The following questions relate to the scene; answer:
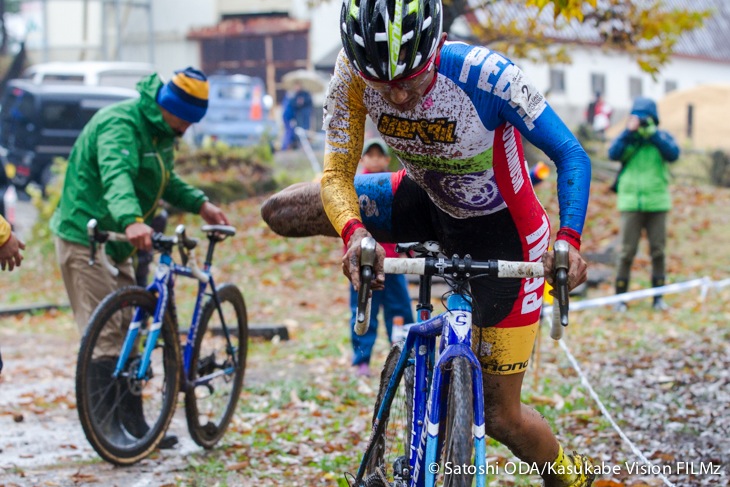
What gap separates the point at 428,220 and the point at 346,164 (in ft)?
1.97

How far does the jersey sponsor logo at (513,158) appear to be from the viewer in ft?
13.0

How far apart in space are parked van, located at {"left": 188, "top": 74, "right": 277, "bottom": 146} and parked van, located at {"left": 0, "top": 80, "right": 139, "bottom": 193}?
4.17 m

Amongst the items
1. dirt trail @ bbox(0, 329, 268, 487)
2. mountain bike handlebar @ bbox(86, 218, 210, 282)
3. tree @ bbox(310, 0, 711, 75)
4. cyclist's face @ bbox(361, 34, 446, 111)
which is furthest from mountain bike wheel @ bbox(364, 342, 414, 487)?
tree @ bbox(310, 0, 711, 75)

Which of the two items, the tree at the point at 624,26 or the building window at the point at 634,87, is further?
the building window at the point at 634,87

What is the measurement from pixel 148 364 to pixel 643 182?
6852 mm

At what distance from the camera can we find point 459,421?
11.1 ft

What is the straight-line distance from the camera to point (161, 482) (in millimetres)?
5344

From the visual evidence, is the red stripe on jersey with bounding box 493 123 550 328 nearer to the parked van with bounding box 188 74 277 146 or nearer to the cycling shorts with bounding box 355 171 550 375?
the cycling shorts with bounding box 355 171 550 375

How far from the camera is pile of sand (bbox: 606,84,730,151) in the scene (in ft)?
101

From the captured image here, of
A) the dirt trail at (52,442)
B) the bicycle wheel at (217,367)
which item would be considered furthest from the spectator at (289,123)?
the bicycle wheel at (217,367)

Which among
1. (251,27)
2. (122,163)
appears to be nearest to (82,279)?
(122,163)

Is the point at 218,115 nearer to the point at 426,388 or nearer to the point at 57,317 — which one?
the point at 57,317

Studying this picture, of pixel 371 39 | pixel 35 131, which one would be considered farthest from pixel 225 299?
pixel 35 131

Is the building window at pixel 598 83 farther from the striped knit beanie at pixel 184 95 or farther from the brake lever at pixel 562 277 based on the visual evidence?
the brake lever at pixel 562 277
